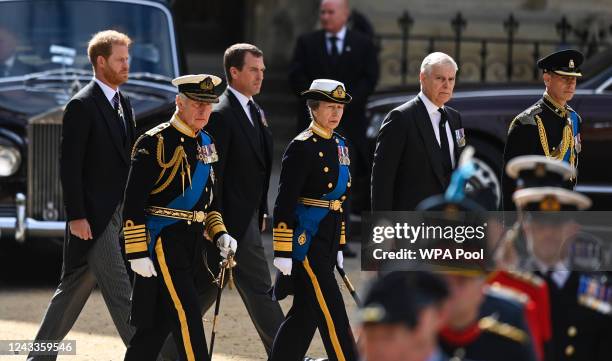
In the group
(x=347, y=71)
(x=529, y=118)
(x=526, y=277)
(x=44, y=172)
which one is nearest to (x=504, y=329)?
(x=526, y=277)

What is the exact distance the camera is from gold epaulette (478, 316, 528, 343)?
442 cm

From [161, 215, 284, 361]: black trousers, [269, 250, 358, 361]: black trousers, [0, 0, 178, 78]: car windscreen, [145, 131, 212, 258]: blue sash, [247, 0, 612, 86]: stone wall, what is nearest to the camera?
[145, 131, 212, 258]: blue sash

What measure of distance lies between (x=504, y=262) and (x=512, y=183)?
3285 millimetres

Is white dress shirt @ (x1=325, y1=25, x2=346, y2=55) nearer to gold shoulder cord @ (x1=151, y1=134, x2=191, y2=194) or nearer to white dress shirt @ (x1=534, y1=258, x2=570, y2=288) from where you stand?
gold shoulder cord @ (x1=151, y1=134, x2=191, y2=194)

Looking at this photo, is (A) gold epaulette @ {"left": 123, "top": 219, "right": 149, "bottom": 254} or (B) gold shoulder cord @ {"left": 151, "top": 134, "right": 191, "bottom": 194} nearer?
(A) gold epaulette @ {"left": 123, "top": 219, "right": 149, "bottom": 254}

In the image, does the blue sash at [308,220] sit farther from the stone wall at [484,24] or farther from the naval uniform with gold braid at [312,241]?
the stone wall at [484,24]

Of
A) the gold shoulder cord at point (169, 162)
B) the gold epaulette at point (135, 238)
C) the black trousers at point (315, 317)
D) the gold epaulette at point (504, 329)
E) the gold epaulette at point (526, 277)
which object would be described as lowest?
the black trousers at point (315, 317)

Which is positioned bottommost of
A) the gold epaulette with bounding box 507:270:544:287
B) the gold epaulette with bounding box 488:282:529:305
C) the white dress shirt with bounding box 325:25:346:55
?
the gold epaulette with bounding box 488:282:529:305

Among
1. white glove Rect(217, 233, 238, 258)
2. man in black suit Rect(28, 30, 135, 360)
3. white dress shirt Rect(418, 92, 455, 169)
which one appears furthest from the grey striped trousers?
white dress shirt Rect(418, 92, 455, 169)

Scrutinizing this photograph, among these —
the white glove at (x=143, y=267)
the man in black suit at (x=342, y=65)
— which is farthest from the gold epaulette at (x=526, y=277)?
the man in black suit at (x=342, y=65)

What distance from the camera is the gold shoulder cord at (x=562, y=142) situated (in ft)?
27.1

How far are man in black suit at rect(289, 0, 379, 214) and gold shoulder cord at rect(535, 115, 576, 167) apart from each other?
4181 mm

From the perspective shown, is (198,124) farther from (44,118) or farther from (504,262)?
(44,118)

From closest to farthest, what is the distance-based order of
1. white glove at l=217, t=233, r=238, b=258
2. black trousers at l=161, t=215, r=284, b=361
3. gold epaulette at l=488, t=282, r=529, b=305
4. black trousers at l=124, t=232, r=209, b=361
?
1. gold epaulette at l=488, t=282, r=529, b=305
2. black trousers at l=124, t=232, r=209, b=361
3. white glove at l=217, t=233, r=238, b=258
4. black trousers at l=161, t=215, r=284, b=361
